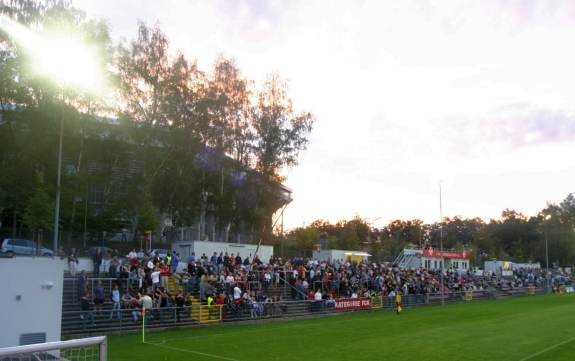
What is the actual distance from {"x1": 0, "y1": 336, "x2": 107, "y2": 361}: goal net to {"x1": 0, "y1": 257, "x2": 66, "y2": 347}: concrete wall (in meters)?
6.36

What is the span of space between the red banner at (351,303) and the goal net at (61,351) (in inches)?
1014

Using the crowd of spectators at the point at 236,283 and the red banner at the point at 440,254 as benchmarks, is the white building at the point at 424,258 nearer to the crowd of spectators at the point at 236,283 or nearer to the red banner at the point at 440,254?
the red banner at the point at 440,254

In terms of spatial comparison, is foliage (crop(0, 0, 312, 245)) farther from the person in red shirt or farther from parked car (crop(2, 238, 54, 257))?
the person in red shirt

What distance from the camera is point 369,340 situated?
2050 centimetres

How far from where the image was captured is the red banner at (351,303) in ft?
109

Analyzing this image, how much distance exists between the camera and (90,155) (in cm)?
3641

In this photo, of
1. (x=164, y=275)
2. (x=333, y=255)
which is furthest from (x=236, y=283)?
(x=333, y=255)

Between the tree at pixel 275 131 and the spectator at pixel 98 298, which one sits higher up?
the tree at pixel 275 131

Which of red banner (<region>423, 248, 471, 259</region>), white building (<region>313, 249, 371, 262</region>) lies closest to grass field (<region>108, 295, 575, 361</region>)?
white building (<region>313, 249, 371, 262</region>)

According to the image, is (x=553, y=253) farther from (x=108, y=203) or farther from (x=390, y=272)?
(x=108, y=203)

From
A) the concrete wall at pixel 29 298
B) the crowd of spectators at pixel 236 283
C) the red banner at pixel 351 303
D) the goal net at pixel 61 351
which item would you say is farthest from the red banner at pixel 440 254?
the goal net at pixel 61 351

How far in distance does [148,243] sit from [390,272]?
715 inches

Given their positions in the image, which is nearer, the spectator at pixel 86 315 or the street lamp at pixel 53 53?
the spectator at pixel 86 315

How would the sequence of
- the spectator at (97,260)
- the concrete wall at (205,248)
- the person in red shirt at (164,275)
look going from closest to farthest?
1. the person in red shirt at (164,275)
2. the spectator at (97,260)
3. the concrete wall at (205,248)
